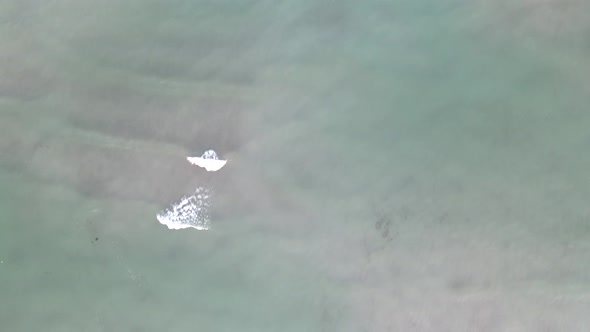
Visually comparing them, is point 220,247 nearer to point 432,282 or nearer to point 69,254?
point 69,254

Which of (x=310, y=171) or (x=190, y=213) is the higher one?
(x=310, y=171)

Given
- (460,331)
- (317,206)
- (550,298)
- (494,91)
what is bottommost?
(460,331)

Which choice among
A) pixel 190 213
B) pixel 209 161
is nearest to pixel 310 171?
pixel 209 161

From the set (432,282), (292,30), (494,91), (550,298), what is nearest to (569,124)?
(494,91)

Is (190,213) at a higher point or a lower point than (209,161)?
lower

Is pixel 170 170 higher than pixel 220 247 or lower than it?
higher

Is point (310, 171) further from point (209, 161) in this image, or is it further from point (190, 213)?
point (190, 213)

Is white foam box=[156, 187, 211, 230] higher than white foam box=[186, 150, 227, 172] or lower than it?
lower

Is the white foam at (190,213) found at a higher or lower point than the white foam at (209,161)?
lower
